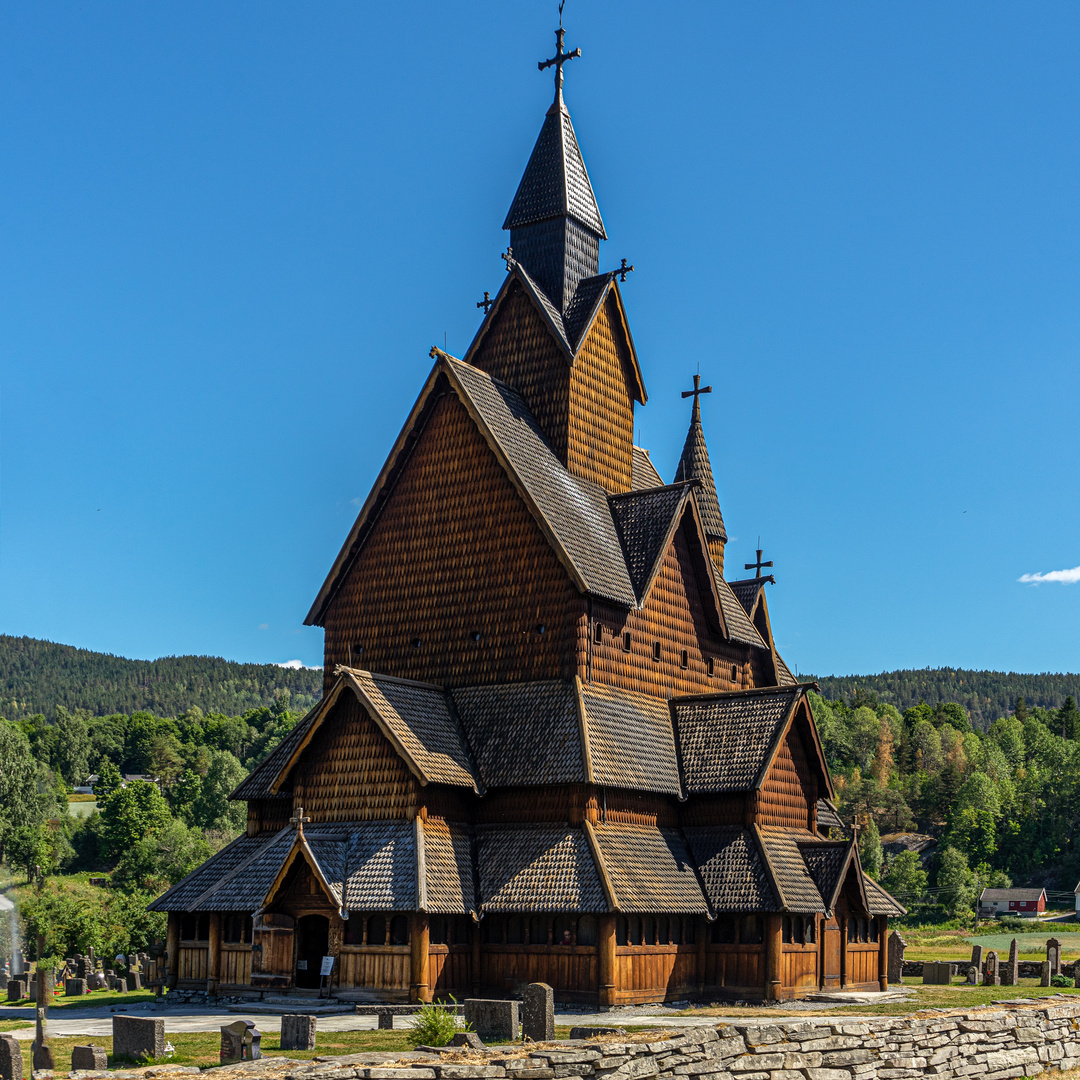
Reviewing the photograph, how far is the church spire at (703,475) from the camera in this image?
46.8 m

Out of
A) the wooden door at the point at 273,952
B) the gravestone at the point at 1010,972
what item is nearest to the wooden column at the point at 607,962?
the wooden door at the point at 273,952

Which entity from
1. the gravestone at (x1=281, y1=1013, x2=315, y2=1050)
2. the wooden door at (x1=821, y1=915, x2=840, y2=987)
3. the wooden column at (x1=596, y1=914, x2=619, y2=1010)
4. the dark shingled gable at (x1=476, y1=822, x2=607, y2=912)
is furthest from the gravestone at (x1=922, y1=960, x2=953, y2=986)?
the gravestone at (x1=281, y1=1013, x2=315, y2=1050)

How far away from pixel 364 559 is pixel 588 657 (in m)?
7.71

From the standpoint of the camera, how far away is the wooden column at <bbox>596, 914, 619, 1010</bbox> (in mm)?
29391

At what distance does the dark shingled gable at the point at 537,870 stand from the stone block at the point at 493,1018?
377 inches

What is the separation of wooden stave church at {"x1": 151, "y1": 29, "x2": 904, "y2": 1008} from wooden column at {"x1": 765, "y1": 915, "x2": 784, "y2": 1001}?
0.07 meters

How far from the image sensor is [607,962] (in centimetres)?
2958

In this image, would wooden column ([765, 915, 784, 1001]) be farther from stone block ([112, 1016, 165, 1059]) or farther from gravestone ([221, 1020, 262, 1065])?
stone block ([112, 1016, 165, 1059])

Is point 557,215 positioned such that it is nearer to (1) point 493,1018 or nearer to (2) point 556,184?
(2) point 556,184

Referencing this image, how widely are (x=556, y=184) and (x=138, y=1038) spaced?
28448mm

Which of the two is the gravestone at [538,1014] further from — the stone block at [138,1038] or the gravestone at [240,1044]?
the stone block at [138,1038]

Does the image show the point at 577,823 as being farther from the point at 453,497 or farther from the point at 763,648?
the point at 763,648

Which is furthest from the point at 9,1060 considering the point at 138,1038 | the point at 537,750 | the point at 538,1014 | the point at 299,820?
the point at 537,750

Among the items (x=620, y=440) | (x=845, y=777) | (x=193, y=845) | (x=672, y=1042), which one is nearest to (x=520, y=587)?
(x=620, y=440)
